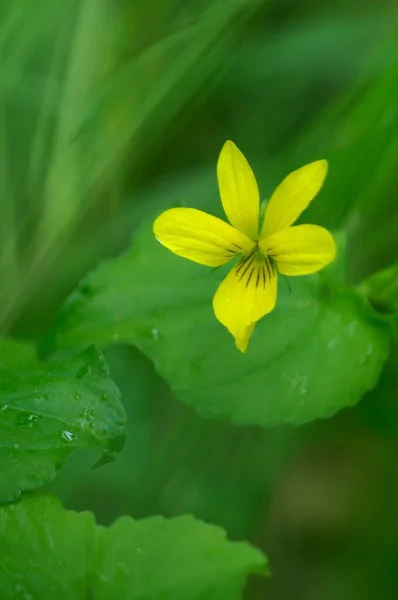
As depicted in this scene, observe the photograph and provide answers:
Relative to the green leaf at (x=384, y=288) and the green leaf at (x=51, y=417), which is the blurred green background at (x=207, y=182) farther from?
the green leaf at (x=51, y=417)

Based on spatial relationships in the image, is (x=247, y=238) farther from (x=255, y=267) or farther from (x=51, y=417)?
(x=51, y=417)

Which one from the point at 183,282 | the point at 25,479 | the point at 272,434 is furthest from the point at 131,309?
the point at 272,434

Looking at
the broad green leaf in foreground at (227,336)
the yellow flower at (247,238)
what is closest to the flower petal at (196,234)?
the yellow flower at (247,238)

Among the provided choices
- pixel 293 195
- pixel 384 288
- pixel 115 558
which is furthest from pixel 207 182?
pixel 115 558

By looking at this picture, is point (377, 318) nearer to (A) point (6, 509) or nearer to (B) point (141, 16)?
(A) point (6, 509)

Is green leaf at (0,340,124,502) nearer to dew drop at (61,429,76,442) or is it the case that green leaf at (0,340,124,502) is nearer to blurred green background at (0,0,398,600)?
dew drop at (61,429,76,442)

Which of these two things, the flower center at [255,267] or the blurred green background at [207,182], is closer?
the flower center at [255,267]
